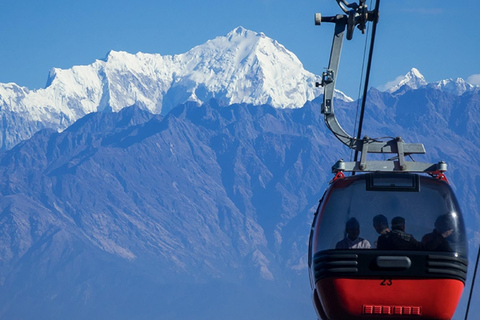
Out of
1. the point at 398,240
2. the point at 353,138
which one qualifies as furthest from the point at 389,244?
the point at 353,138

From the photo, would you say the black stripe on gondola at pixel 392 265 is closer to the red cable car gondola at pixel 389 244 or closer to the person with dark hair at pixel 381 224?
the red cable car gondola at pixel 389 244

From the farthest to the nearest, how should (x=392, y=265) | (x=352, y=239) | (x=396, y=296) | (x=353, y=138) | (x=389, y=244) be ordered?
(x=353, y=138) < (x=352, y=239) < (x=389, y=244) < (x=396, y=296) < (x=392, y=265)

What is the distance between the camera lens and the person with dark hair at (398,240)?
45.8 ft

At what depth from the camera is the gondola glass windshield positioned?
46.5 ft

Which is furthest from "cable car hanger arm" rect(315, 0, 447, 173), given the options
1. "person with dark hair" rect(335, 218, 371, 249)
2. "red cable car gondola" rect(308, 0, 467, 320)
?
"person with dark hair" rect(335, 218, 371, 249)

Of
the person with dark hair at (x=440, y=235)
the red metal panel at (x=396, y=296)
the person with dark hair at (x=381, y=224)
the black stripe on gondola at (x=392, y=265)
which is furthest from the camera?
the person with dark hair at (x=381, y=224)

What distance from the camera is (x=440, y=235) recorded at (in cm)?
1427

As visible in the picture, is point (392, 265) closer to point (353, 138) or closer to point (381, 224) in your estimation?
point (381, 224)

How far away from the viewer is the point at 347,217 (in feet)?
48.3

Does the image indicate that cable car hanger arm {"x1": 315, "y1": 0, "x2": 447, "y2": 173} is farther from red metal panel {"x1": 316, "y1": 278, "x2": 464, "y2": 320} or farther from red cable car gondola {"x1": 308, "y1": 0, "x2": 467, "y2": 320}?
red metal panel {"x1": 316, "y1": 278, "x2": 464, "y2": 320}

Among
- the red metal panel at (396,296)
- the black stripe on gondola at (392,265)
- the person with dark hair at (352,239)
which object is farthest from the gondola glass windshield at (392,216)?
the red metal panel at (396,296)

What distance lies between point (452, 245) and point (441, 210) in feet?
1.77

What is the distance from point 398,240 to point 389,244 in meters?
0.13

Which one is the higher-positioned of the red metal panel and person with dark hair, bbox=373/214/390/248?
person with dark hair, bbox=373/214/390/248
